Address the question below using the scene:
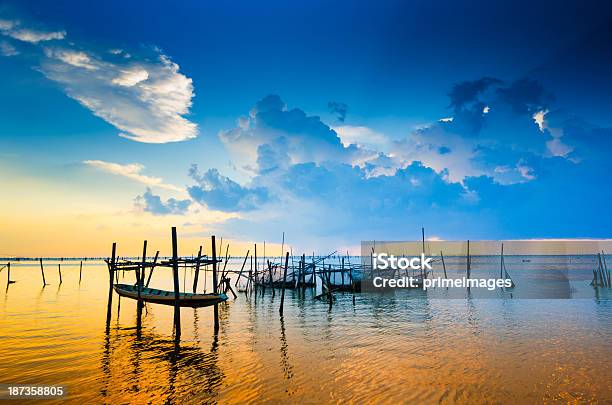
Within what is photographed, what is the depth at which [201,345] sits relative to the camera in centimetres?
1788

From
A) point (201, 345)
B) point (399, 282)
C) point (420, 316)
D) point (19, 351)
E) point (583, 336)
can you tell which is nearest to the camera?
point (19, 351)

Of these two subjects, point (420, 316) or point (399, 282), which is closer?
point (420, 316)

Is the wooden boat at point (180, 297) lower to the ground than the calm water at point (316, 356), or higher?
higher

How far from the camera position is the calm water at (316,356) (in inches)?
462

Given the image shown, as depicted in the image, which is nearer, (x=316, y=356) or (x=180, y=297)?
(x=316, y=356)

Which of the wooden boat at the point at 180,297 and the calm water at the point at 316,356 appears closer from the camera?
the calm water at the point at 316,356

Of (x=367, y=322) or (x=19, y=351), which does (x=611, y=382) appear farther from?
(x=19, y=351)

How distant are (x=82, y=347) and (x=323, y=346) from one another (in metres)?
11.1

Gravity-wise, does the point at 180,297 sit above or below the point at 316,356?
above

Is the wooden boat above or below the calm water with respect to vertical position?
above

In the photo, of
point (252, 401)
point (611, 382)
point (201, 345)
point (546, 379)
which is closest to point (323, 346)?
point (201, 345)

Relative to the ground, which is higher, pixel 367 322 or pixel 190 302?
pixel 190 302

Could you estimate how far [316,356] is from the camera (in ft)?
52.1

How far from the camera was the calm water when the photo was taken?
11.7 m
